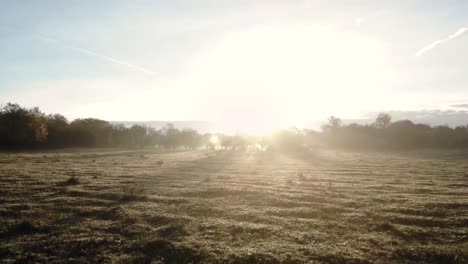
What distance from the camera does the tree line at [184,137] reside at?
103 metres

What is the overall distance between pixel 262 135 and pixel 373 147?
58.0m

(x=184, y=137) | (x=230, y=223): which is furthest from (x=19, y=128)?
(x=230, y=223)

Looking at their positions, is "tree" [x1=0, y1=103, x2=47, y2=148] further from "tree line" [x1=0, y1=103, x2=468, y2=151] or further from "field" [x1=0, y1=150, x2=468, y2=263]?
"field" [x1=0, y1=150, x2=468, y2=263]


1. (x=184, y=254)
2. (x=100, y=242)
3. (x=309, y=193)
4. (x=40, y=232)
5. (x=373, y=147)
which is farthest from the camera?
(x=373, y=147)

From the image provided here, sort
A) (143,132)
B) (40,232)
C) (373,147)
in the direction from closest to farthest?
(40,232)
(373,147)
(143,132)

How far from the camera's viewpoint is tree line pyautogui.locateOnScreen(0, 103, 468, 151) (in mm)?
103250

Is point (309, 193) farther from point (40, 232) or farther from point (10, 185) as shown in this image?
point (10, 185)

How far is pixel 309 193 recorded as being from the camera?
29672 mm

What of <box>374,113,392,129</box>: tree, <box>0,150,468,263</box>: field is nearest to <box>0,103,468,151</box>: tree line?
<box>374,113,392,129</box>: tree

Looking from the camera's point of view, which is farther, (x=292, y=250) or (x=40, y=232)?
(x=40, y=232)

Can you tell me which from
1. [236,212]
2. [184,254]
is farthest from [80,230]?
[236,212]

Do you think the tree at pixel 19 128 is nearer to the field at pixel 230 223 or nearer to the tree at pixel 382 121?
the field at pixel 230 223

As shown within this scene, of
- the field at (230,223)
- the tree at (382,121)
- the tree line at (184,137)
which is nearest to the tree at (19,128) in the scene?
the tree line at (184,137)

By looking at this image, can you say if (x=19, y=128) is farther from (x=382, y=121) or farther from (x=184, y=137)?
(x=382, y=121)
